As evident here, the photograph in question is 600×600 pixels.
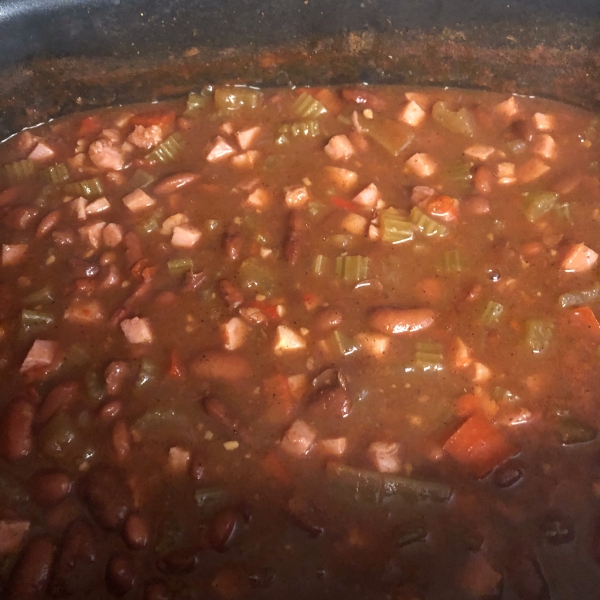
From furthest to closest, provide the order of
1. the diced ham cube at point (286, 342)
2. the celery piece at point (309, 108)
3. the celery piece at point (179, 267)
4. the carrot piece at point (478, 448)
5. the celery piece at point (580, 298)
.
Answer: the celery piece at point (309, 108)
the celery piece at point (179, 267)
the celery piece at point (580, 298)
the diced ham cube at point (286, 342)
the carrot piece at point (478, 448)

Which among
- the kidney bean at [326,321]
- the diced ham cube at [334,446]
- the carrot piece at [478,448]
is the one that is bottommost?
the carrot piece at [478,448]

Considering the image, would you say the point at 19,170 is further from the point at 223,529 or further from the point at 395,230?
the point at 223,529

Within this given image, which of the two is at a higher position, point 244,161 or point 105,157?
point 105,157

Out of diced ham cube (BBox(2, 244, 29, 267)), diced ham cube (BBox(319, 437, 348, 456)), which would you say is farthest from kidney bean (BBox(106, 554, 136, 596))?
diced ham cube (BBox(2, 244, 29, 267))

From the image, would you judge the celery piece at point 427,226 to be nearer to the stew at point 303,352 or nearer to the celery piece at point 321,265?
the stew at point 303,352

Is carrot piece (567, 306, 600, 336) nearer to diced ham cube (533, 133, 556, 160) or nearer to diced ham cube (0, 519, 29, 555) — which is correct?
diced ham cube (533, 133, 556, 160)

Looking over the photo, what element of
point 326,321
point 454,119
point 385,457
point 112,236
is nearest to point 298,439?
point 385,457

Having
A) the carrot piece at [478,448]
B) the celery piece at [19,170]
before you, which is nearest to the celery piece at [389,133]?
the carrot piece at [478,448]
